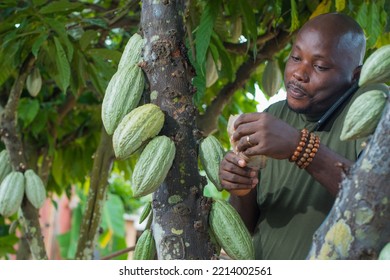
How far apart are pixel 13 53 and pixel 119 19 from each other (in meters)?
0.49

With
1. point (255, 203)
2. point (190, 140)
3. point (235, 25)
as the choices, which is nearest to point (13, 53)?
point (235, 25)

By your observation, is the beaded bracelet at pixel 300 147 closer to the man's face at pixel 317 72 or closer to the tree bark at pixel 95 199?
the man's face at pixel 317 72

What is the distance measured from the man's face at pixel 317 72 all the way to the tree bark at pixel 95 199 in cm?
124

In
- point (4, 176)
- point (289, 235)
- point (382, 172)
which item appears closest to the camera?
point (382, 172)

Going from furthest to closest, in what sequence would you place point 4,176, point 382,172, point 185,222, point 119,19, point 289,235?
1. point 119,19
2. point 4,176
3. point 289,235
4. point 185,222
5. point 382,172

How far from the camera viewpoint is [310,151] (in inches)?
48.4

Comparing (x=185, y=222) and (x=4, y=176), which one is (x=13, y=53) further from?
(x=185, y=222)

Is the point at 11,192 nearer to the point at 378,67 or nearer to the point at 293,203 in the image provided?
the point at 293,203

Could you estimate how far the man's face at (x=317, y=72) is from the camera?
154 cm

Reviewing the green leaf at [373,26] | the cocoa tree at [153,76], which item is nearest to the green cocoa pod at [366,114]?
the cocoa tree at [153,76]

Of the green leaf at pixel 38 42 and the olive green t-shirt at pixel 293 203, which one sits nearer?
the olive green t-shirt at pixel 293 203

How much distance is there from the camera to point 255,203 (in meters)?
1.61

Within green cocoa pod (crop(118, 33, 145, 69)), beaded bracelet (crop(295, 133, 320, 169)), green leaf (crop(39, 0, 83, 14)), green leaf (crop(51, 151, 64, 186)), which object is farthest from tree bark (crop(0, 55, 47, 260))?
beaded bracelet (crop(295, 133, 320, 169))

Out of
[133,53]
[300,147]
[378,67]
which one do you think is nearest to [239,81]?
[133,53]
